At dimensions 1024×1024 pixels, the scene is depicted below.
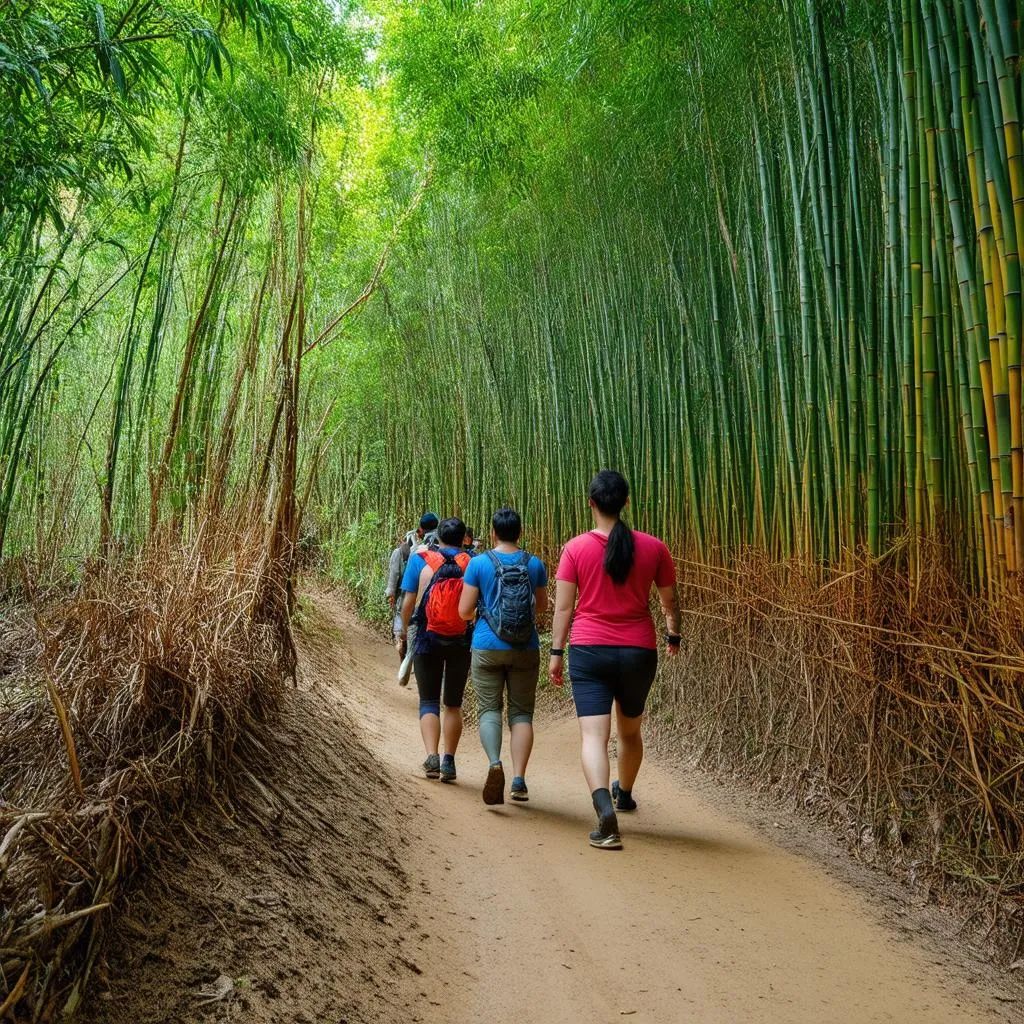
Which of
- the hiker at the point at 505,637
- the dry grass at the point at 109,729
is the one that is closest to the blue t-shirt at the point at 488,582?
the hiker at the point at 505,637

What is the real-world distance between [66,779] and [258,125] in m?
2.18

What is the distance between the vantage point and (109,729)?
1615 mm

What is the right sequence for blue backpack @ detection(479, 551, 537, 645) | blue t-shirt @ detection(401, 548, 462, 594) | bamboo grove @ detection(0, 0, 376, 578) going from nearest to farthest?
bamboo grove @ detection(0, 0, 376, 578), blue backpack @ detection(479, 551, 537, 645), blue t-shirt @ detection(401, 548, 462, 594)

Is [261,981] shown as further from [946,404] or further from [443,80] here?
[443,80]

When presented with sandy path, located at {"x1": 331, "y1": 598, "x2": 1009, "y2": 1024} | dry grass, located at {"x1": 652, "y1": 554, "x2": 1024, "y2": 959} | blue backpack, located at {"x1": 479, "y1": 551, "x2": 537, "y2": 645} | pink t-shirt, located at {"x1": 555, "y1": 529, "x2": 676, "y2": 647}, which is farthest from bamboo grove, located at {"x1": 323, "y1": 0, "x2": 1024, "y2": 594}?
blue backpack, located at {"x1": 479, "y1": 551, "x2": 537, "y2": 645}

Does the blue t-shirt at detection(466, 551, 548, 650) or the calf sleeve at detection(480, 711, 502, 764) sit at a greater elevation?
the blue t-shirt at detection(466, 551, 548, 650)

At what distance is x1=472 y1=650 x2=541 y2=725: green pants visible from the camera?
317cm

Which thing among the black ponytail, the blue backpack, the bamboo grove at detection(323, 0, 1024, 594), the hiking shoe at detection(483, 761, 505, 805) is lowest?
the hiking shoe at detection(483, 761, 505, 805)

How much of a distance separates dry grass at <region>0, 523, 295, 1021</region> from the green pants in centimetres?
86

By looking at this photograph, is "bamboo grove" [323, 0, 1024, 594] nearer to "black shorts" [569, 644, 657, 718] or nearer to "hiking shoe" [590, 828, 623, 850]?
"black shorts" [569, 644, 657, 718]

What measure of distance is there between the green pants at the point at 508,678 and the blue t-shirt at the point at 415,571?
2.00 feet

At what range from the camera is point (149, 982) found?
125 centimetres

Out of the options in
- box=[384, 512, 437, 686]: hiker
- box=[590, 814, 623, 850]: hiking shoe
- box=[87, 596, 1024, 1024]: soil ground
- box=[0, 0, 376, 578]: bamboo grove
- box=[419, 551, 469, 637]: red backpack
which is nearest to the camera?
box=[87, 596, 1024, 1024]: soil ground

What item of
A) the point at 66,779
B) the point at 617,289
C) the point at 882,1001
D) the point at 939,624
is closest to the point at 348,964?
the point at 66,779
